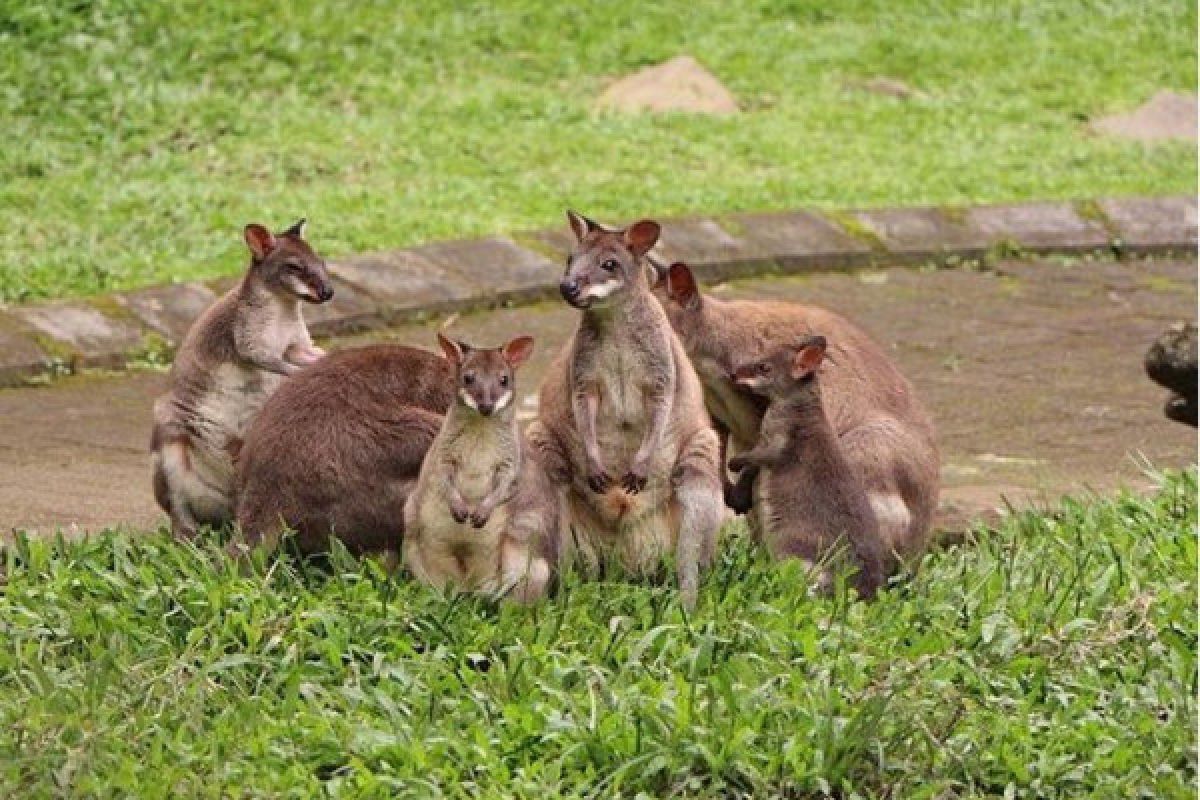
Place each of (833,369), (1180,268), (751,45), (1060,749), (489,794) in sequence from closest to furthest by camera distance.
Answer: (489,794)
(1060,749)
(833,369)
(1180,268)
(751,45)

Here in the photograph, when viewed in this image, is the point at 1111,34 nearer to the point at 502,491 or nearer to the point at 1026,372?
the point at 1026,372

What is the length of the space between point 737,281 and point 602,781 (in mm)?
6969

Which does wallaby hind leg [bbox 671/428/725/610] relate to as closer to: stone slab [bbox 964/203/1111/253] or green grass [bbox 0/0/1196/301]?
green grass [bbox 0/0/1196/301]

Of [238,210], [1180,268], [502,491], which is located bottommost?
[1180,268]

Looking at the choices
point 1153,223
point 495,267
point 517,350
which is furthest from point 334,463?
point 1153,223

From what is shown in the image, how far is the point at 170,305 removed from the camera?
10688 millimetres

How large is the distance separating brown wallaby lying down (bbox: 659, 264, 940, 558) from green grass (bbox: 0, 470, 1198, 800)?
0.33 metres

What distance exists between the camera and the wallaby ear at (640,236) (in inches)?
277

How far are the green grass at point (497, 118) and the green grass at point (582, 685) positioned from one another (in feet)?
15.1

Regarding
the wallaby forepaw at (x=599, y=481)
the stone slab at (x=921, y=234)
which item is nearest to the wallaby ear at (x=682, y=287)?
the wallaby forepaw at (x=599, y=481)

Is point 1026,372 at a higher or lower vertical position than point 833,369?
lower

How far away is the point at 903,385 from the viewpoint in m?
7.80

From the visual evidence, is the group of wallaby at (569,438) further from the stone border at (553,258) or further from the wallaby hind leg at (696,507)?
the stone border at (553,258)

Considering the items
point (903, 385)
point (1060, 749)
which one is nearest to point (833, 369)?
point (903, 385)
